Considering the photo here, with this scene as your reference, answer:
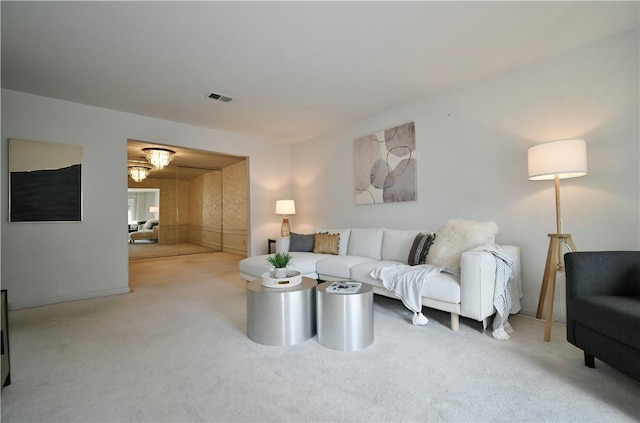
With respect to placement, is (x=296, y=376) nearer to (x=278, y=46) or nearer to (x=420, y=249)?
(x=420, y=249)

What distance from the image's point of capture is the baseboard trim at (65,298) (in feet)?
10.8

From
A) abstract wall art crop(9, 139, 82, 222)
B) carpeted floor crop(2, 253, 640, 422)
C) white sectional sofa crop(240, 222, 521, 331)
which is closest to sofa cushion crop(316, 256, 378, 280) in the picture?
white sectional sofa crop(240, 222, 521, 331)

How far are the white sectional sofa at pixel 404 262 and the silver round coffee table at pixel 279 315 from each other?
98cm

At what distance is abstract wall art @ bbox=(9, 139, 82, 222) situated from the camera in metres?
3.32

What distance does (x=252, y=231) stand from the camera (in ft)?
17.3

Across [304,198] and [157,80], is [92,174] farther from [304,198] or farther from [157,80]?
[304,198]

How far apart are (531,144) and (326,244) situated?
257 cm

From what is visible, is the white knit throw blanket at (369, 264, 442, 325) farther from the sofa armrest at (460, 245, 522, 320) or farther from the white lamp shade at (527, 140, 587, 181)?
the white lamp shade at (527, 140, 587, 181)

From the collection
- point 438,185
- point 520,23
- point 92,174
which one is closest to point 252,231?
point 92,174

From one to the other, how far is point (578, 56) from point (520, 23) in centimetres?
86

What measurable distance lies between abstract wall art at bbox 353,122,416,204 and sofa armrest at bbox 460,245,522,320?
1.58 meters

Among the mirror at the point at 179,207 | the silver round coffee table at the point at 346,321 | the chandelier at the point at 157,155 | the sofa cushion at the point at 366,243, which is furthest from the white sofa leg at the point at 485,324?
the mirror at the point at 179,207

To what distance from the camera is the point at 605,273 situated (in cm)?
184

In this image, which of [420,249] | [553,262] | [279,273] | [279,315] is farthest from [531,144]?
[279,315]
